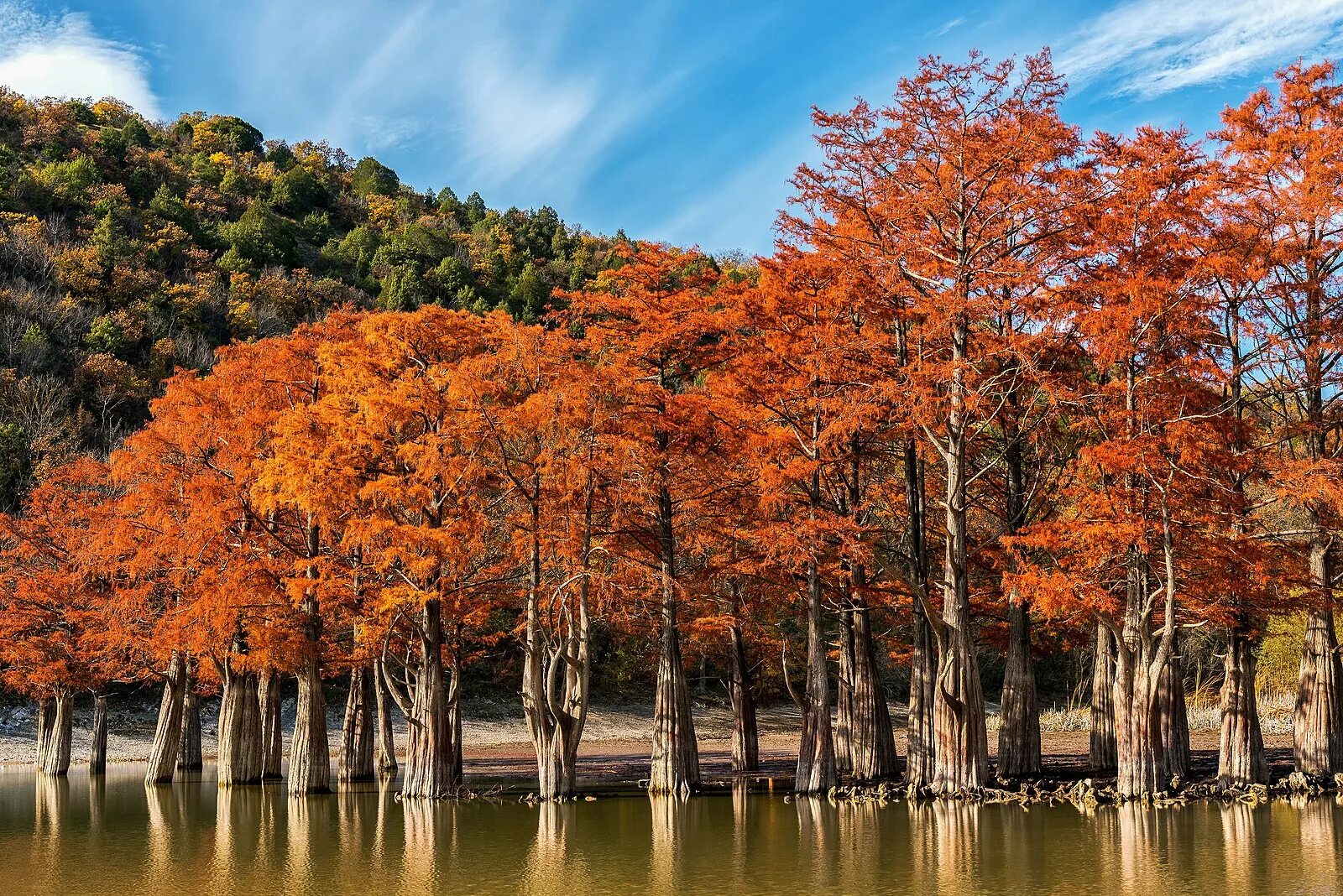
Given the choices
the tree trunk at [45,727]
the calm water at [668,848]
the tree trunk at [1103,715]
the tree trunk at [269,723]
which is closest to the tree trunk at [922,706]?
the calm water at [668,848]

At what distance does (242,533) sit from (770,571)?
13482 millimetres

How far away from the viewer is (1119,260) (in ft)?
88.9

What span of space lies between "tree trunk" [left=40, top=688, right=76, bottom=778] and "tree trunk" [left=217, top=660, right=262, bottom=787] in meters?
7.36

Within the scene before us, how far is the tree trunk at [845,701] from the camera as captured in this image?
30859 millimetres

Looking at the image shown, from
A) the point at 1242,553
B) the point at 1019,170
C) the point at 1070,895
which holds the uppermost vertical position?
the point at 1019,170

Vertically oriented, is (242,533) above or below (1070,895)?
above

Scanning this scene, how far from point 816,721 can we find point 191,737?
2317 centimetres

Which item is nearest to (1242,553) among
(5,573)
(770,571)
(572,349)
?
(770,571)

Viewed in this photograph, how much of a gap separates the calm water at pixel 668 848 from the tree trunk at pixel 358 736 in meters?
5.16

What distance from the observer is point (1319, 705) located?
26875 millimetres

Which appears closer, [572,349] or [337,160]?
[572,349]

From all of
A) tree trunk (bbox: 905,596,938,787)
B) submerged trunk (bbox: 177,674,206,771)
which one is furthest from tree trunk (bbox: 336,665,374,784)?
tree trunk (bbox: 905,596,938,787)

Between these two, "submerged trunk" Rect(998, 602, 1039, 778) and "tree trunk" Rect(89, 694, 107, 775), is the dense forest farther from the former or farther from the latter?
"tree trunk" Rect(89, 694, 107, 775)

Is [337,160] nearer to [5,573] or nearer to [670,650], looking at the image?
[5,573]
